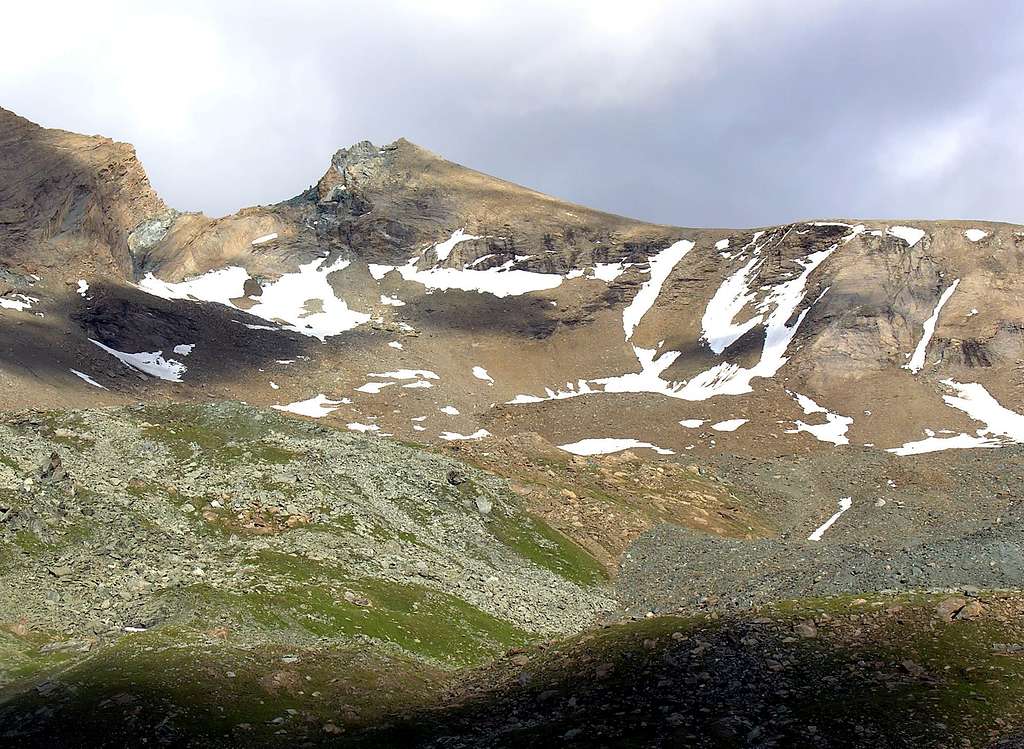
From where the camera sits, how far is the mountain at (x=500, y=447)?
82.3 ft

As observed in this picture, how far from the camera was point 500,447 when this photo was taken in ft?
202

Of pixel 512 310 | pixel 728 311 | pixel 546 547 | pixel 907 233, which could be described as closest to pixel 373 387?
pixel 512 310

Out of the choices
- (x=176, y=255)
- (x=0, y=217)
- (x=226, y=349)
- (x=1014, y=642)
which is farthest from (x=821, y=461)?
(x=176, y=255)

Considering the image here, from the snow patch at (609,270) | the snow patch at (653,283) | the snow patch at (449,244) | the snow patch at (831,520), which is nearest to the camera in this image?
the snow patch at (831,520)

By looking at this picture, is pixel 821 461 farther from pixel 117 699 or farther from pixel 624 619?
pixel 117 699

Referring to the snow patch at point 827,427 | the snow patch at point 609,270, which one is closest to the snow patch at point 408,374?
the snow patch at point 609,270

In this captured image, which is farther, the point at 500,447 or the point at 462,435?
the point at 462,435

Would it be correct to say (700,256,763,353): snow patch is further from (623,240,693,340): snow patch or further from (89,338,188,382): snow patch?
(89,338,188,382): snow patch

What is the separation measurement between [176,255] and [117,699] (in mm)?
177724

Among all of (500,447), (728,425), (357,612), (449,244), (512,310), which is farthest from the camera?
(449,244)

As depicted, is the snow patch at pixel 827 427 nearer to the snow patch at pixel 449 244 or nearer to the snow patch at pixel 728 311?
the snow patch at pixel 728 311

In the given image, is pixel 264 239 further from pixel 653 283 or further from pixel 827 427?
pixel 827 427

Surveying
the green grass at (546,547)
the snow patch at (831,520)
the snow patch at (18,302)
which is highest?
the snow patch at (18,302)

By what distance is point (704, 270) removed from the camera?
16025cm
